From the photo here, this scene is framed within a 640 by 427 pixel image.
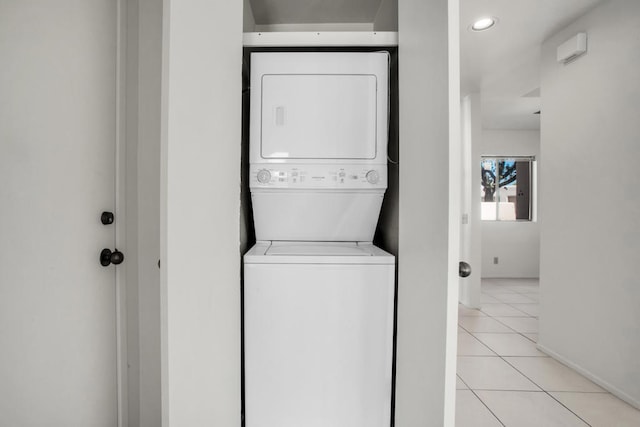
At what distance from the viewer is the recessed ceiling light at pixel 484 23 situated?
2363 mm

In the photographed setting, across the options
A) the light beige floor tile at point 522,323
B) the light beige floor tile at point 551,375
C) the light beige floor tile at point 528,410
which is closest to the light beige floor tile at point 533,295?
the light beige floor tile at point 522,323

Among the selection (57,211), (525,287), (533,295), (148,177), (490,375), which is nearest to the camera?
(57,211)

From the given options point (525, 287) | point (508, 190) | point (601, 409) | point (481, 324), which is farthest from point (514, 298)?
point (601, 409)

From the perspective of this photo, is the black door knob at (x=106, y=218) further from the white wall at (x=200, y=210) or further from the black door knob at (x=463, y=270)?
the black door knob at (x=463, y=270)

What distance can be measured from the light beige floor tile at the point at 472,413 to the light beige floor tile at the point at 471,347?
680 mm

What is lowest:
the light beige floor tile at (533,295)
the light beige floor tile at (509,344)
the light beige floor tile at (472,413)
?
the light beige floor tile at (533,295)

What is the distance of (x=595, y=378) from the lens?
2.15 m

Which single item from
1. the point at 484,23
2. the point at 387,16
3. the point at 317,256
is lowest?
the point at 317,256

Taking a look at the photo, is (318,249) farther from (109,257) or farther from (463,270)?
(109,257)

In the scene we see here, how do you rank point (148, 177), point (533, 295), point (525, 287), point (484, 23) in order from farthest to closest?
point (525, 287) < point (533, 295) < point (484, 23) < point (148, 177)

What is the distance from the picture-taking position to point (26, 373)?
848 mm

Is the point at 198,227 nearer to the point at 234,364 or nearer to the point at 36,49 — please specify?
the point at 234,364

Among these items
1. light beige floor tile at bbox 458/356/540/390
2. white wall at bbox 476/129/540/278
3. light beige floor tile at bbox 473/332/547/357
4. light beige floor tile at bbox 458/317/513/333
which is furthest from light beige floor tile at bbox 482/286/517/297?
light beige floor tile at bbox 458/356/540/390

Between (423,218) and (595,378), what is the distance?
229cm
